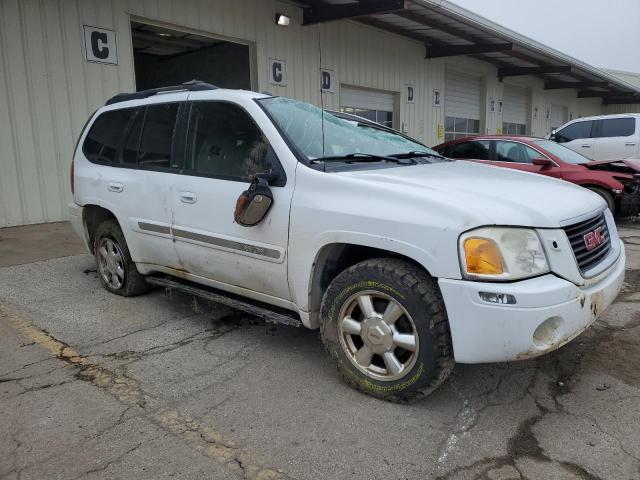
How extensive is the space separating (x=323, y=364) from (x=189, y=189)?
1.60 metres

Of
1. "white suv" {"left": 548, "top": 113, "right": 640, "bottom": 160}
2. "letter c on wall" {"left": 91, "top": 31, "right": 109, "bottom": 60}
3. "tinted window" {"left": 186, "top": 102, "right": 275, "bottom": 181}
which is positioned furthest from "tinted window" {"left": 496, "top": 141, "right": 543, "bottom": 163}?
"letter c on wall" {"left": 91, "top": 31, "right": 109, "bottom": 60}

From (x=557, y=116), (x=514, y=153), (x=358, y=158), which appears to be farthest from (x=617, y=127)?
(x=557, y=116)

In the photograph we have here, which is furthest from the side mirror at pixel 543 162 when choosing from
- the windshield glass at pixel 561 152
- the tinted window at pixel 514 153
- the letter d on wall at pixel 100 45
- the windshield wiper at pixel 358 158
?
the letter d on wall at pixel 100 45

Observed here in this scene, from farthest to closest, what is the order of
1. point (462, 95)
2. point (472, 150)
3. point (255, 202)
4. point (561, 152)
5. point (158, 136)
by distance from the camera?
1. point (462, 95)
2. point (472, 150)
3. point (561, 152)
4. point (158, 136)
5. point (255, 202)

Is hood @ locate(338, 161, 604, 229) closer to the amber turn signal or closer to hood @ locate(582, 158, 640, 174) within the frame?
the amber turn signal

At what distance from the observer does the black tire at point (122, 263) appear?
4.68m

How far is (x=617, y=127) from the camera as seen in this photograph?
12.6 m

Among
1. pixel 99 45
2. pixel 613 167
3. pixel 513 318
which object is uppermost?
pixel 99 45

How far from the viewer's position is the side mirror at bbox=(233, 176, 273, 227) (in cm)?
327

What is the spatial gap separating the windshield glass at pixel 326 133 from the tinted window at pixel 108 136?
1.64 m

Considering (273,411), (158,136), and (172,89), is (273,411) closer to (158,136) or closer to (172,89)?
(158,136)

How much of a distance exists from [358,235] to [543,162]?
633 centimetres

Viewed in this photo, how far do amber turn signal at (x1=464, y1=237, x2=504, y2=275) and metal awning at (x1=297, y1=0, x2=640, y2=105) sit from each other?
31.0 feet

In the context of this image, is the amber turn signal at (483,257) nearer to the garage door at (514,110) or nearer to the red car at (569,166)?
the red car at (569,166)
